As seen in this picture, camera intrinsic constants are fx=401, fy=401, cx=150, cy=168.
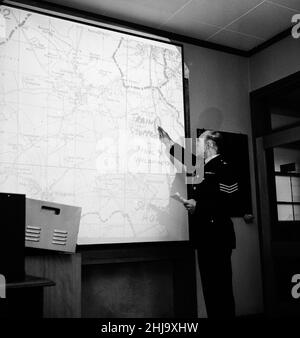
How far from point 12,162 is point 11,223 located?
102 cm

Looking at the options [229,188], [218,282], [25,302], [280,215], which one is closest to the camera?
[25,302]

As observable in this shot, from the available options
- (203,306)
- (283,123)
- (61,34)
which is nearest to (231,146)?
(283,123)

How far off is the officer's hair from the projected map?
0.34 meters

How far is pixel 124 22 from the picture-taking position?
324cm

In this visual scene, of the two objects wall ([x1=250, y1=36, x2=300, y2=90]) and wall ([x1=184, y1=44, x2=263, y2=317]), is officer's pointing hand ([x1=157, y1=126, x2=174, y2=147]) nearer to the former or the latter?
wall ([x1=184, y1=44, x2=263, y2=317])

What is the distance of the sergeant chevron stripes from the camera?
3.06 meters

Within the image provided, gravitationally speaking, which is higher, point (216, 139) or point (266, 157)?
point (216, 139)

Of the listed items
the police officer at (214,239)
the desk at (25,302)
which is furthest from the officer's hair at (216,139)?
the desk at (25,302)

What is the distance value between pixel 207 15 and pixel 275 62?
829 millimetres

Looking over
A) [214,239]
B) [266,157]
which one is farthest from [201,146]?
[214,239]

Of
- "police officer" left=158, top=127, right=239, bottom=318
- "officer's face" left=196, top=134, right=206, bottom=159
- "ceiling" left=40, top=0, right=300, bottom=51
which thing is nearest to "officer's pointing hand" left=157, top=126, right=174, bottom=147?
"officer's face" left=196, top=134, right=206, bottom=159

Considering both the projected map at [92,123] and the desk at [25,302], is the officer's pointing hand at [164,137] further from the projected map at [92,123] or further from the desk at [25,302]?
the desk at [25,302]

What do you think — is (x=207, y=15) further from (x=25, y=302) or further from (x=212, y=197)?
(x=25, y=302)

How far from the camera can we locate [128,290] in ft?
10.2
